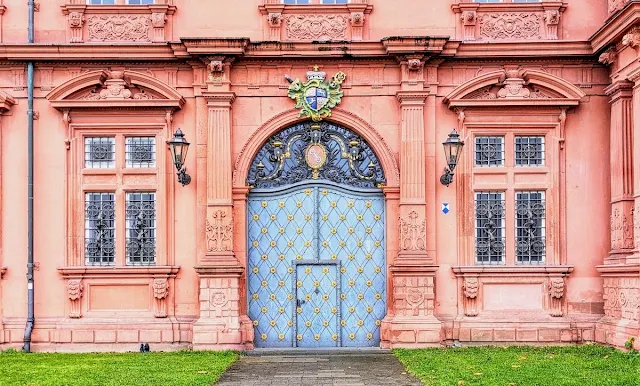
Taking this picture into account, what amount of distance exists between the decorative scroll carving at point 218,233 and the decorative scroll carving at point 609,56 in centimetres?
695

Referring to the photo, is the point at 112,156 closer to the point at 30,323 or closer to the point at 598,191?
the point at 30,323

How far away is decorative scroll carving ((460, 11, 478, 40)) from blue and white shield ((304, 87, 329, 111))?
8.68 ft

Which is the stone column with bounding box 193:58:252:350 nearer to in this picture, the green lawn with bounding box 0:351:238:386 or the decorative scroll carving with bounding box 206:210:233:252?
the decorative scroll carving with bounding box 206:210:233:252

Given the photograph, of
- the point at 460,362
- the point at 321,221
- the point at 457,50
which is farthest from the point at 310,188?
the point at 460,362

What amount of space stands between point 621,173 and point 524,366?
443 centimetres

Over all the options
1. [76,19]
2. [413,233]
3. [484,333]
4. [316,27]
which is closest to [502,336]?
[484,333]

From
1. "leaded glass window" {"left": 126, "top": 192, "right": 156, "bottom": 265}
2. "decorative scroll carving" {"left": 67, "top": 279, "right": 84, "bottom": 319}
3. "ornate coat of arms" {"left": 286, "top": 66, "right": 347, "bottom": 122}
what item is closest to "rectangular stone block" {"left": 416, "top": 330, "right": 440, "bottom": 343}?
"ornate coat of arms" {"left": 286, "top": 66, "right": 347, "bottom": 122}

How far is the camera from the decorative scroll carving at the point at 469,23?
18516 millimetres

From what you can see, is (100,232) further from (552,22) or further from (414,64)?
(552,22)

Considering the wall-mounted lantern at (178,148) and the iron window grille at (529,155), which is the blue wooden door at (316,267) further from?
the iron window grille at (529,155)

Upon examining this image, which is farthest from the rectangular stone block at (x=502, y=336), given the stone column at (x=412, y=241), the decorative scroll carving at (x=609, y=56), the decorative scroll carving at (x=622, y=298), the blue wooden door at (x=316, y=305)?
the decorative scroll carving at (x=609, y=56)

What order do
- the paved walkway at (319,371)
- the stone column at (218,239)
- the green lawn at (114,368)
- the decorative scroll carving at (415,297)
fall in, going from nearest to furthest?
the green lawn at (114,368), the paved walkway at (319,371), the stone column at (218,239), the decorative scroll carving at (415,297)

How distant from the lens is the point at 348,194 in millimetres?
18844

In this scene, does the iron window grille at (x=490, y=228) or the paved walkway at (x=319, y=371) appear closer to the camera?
the paved walkway at (x=319, y=371)
